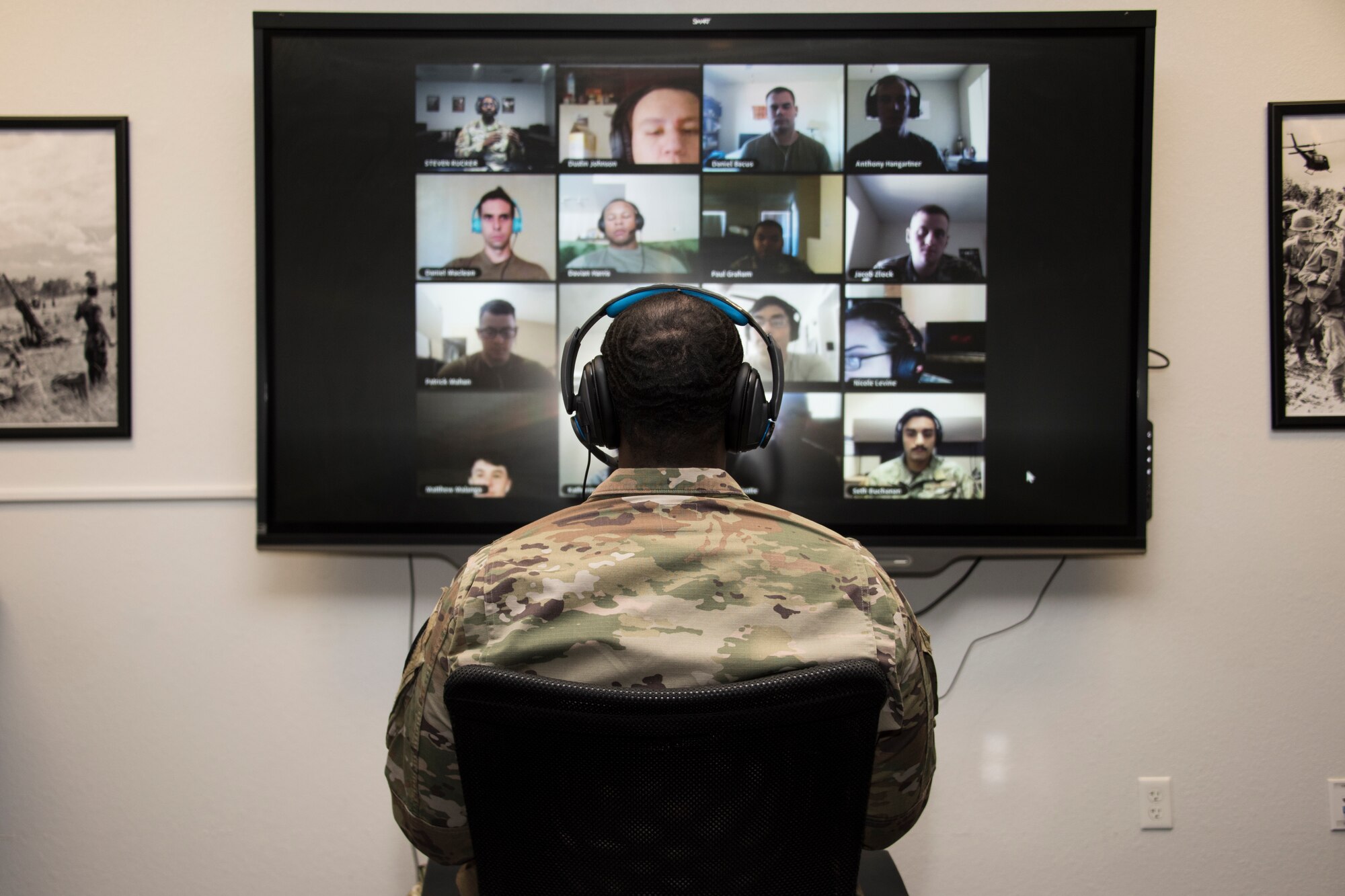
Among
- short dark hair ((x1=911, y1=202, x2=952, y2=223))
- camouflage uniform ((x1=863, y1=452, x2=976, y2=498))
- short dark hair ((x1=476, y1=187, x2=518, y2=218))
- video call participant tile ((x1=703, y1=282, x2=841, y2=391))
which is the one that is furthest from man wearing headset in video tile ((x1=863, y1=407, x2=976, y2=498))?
short dark hair ((x1=476, y1=187, x2=518, y2=218))

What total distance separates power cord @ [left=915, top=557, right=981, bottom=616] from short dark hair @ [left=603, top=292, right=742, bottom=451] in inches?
42.7

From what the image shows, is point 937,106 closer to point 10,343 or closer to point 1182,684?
point 1182,684

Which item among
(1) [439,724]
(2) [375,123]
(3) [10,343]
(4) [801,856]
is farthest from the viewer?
(3) [10,343]

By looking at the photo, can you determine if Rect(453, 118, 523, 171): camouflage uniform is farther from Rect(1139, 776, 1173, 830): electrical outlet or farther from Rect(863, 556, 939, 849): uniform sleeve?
Rect(1139, 776, 1173, 830): electrical outlet

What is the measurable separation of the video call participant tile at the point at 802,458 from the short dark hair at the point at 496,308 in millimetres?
605

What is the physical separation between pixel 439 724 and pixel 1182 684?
1844 mm

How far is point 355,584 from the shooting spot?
6.75 feet

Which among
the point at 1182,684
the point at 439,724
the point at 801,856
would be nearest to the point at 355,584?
the point at 439,724

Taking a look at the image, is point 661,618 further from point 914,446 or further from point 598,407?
point 914,446

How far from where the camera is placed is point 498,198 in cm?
188

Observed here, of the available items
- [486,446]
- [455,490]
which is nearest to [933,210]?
[486,446]

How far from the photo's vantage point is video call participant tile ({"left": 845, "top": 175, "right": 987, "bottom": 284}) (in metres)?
1.88

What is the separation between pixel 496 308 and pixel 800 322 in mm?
670

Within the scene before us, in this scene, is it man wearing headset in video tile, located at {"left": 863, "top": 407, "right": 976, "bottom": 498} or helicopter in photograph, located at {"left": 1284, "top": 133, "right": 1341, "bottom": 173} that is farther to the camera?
helicopter in photograph, located at {"left": 1284, "top": 133, "right": 1341, "bottom": 173}
